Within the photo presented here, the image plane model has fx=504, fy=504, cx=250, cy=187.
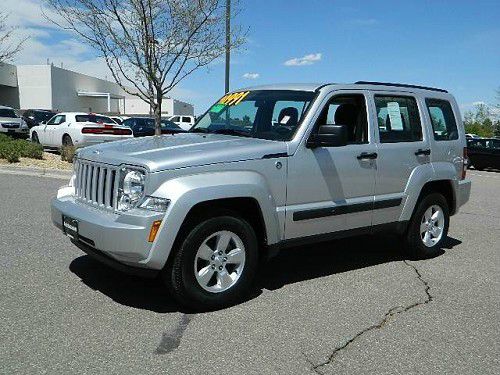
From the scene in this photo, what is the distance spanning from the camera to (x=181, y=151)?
163 inches

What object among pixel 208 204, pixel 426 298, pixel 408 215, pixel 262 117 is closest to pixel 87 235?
pixel 208 204

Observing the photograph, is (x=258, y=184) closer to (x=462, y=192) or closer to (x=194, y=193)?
(x=194, y=193)

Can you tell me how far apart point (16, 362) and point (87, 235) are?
1.13m

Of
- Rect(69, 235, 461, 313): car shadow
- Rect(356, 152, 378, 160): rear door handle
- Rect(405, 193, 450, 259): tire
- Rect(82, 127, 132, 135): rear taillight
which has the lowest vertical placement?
Rect(69, 235, 461, 313): car shadow

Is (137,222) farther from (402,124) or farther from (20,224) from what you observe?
(20,224)

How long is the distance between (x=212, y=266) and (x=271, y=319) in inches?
25.4

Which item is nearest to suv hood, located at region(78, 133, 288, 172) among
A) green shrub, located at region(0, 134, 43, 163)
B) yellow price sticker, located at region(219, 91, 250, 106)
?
yellow price sticker, located at region(219, 91, 250, 106)

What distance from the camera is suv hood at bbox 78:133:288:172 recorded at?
3912mm

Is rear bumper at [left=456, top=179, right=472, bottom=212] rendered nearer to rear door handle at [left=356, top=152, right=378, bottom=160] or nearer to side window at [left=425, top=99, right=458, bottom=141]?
side window at [left=425, top=99, right=458, bottom=141]

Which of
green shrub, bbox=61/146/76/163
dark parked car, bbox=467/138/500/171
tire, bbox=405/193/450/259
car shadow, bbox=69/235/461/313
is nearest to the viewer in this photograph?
car shadow, bbox=69/235/461/313

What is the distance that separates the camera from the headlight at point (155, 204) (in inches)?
149

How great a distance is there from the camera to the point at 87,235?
4.00m

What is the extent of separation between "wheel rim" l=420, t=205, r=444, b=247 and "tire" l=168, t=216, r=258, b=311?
256cm

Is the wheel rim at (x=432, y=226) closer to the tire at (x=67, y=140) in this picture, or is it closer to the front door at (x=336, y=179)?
the front door at (x=336, y=179)
